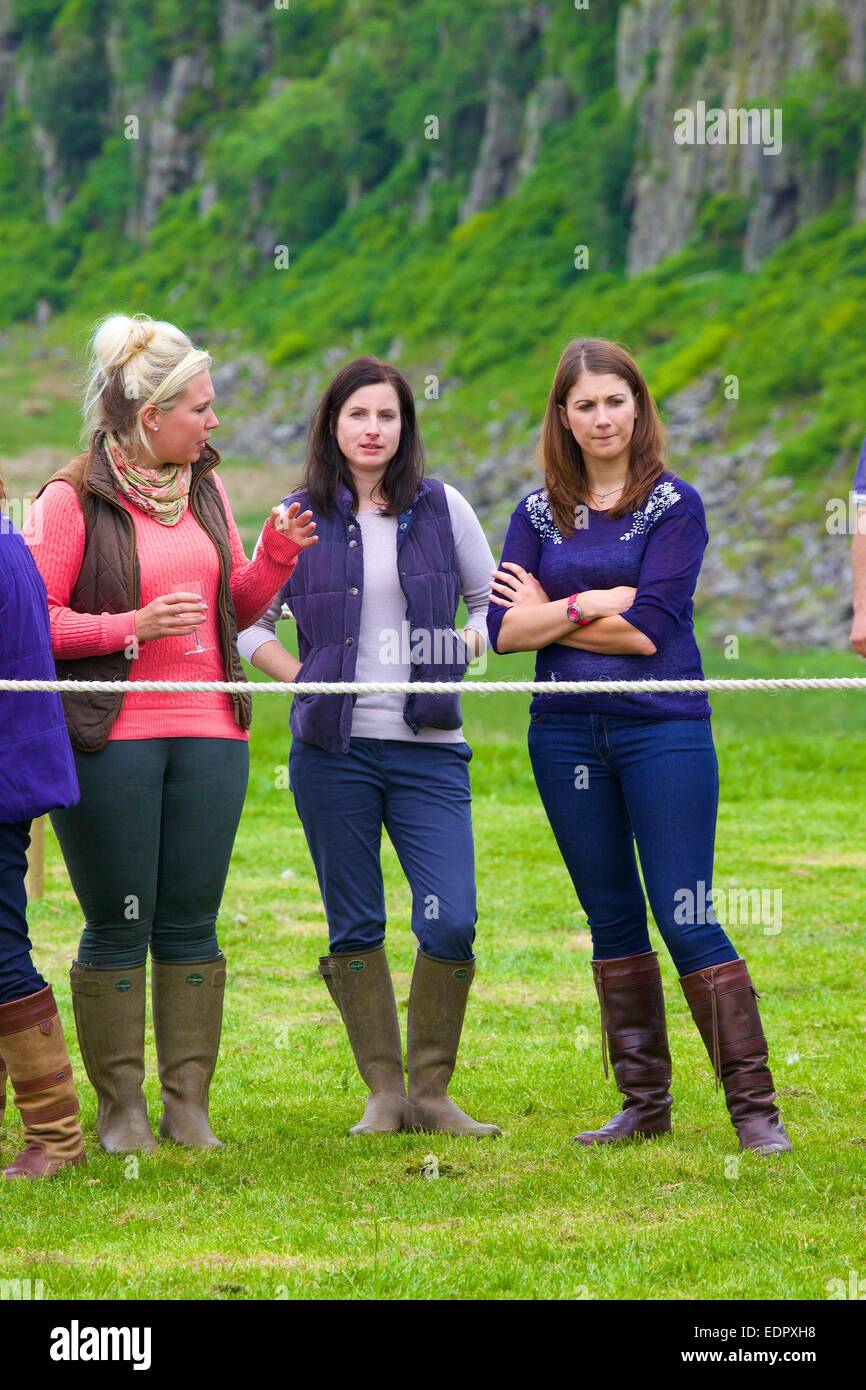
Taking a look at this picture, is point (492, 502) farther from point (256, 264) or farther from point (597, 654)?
point (597, 654)

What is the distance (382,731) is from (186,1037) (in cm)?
100

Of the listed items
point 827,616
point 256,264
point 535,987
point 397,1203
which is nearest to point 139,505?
point 397,1203

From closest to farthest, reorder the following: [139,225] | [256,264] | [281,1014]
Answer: [281,1014]
[256,264]
[139,225]

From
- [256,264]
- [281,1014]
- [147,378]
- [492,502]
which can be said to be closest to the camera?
[147,378]

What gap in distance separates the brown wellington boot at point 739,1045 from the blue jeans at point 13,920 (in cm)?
170

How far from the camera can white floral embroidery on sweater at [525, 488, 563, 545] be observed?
16.1 ft

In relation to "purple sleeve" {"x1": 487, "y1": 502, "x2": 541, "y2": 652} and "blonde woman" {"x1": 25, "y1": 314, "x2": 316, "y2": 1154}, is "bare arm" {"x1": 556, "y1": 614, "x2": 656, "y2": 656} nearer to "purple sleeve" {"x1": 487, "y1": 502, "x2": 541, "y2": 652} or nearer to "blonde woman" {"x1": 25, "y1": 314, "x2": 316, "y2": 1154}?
"purple sleeve" {"x1": 487, "y1": 502, "x2": 541, "y2": 652}

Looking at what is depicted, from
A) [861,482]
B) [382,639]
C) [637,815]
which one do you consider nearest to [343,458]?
[382,639]

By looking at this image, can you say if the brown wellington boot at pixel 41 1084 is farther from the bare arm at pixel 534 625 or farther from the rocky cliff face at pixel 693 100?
the rocky cliff face at pixel 693 100

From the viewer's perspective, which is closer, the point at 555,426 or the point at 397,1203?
the point at 397,1203

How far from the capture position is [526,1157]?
486cm

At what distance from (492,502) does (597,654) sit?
46.2 meters

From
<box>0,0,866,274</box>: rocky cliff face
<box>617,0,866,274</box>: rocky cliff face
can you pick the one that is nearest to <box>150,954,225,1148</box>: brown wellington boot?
<box>617,0,866,274</box>: rocky cliff face

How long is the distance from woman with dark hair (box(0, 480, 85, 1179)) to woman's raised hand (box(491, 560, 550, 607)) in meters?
1.20
